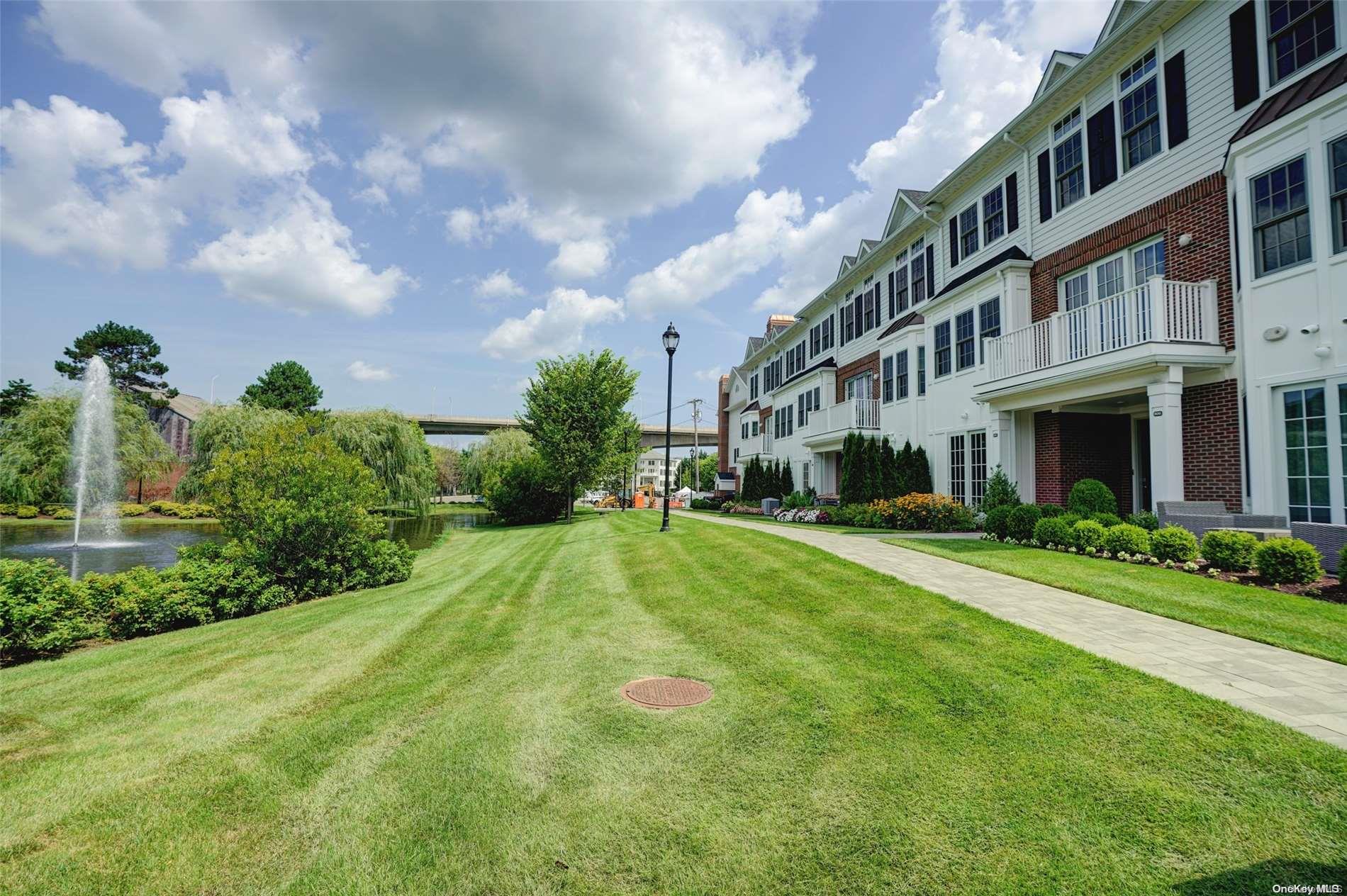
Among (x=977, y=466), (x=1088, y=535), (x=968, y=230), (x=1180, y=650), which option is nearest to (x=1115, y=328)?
(x=1088, y=535)

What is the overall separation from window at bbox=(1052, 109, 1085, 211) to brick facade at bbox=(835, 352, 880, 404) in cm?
927

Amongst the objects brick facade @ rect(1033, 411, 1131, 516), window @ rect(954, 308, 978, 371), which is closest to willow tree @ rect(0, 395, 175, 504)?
window @ rect(954, 308, 978, 371)

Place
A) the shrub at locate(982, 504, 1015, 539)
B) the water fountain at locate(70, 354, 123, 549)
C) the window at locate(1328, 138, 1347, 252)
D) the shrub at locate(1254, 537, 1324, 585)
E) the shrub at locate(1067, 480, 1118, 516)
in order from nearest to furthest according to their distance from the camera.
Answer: the shrub at locate(1254, 537, 1324, 585) < the window at locate(1328, 138, 1347, 252) < the shrub at locate(1067, 480, 1118, 516) < the shrub at locate(982, 504, 1015, 539) < the water fountain at locate(70, 354, 123, 549)

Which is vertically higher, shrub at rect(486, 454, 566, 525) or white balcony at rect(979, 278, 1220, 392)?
white balcony at rect(979, 278, 1220, 392)

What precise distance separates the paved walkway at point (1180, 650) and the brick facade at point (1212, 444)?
16.7 feet

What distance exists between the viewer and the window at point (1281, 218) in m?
8.85

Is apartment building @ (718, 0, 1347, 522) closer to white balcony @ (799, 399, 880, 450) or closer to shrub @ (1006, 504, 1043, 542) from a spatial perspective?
shrub @ (1006, 504, 1043, 542)

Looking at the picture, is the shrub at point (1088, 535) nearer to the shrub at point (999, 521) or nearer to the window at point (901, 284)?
the shrub at point (999, 521)

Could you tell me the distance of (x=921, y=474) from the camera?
723 inches

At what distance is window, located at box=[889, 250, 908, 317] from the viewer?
2188 centimetres

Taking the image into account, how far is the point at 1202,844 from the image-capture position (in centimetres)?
280

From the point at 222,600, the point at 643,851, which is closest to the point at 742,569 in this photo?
the point at 643,851

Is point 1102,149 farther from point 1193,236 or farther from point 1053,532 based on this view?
point 1053,532

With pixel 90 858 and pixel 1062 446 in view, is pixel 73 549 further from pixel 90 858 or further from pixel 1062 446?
pixel 1062 446
